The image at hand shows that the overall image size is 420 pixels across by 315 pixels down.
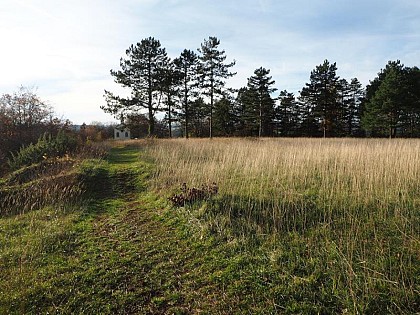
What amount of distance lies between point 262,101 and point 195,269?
3314cm

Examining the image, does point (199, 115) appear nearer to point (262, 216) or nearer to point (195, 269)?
point (262, 216)

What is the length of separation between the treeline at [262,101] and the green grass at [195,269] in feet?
75.3

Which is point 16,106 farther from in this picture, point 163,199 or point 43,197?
point 163,199

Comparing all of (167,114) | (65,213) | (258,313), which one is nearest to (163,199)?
(65,213)

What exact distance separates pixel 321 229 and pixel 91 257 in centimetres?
333

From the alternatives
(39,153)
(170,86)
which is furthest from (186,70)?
(39,153)

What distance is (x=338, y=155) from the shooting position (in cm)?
854

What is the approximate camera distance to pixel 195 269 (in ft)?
11.1

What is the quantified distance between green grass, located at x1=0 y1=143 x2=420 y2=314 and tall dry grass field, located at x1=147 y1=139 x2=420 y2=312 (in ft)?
0.07

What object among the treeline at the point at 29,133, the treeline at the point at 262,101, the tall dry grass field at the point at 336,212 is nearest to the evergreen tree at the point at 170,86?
the treeline at the point at 262,101

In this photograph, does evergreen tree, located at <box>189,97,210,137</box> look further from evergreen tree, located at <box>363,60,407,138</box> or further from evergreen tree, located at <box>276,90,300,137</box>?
evergreen tree, located at <box>363,60,407,138</box>

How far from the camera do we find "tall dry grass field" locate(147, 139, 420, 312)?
9.27ft

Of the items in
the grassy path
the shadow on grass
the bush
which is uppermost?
the bush

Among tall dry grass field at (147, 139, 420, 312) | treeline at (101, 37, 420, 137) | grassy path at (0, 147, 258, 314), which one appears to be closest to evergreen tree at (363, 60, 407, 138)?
treeline at (101, 37, 420, 137)
